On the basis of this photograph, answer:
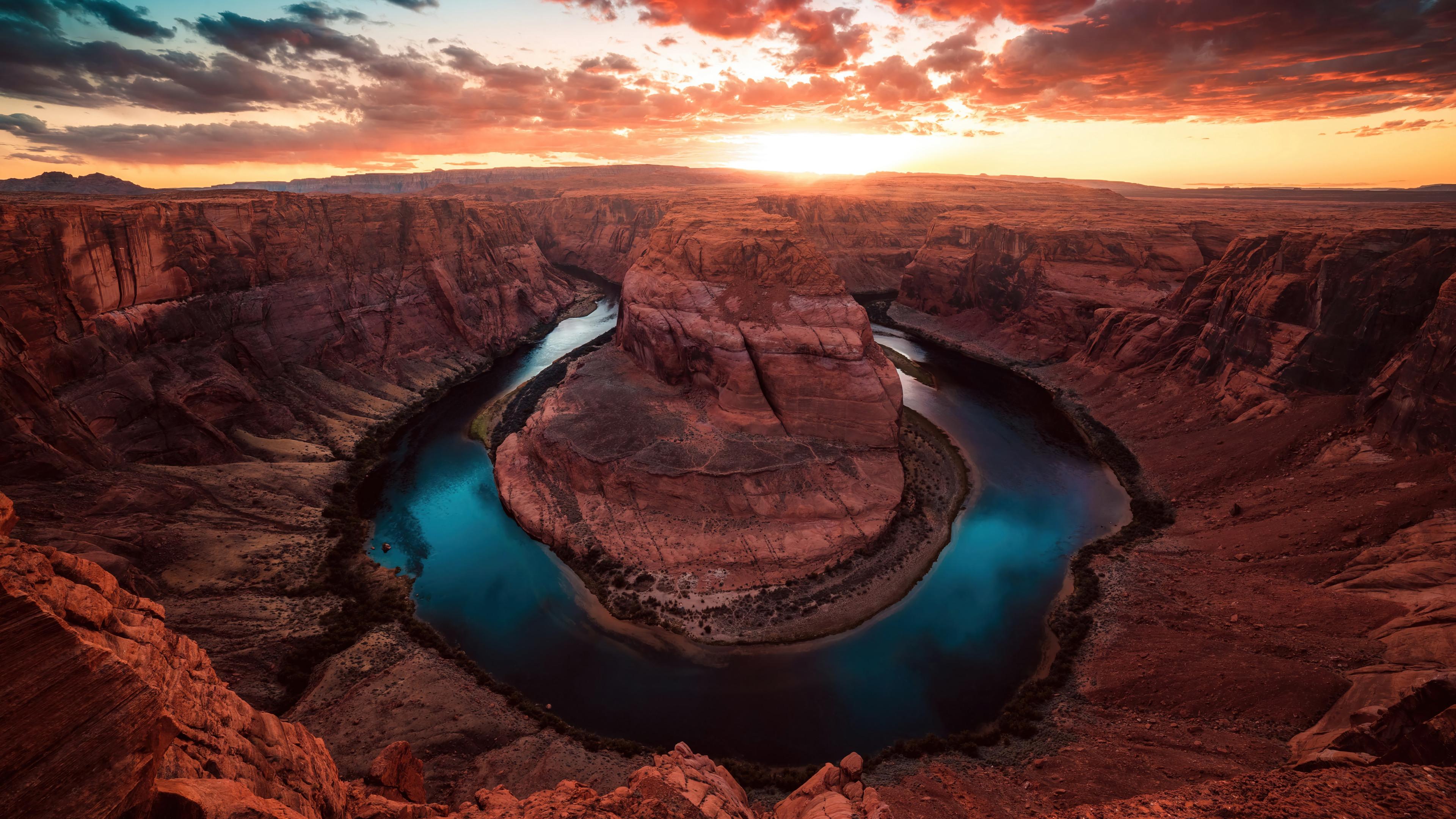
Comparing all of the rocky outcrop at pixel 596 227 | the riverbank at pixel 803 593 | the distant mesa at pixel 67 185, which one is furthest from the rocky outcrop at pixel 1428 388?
the distant mesa at pixel 67 185

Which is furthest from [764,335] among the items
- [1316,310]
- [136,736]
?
[1316,310]

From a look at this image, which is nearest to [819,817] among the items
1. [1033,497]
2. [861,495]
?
[861,495]

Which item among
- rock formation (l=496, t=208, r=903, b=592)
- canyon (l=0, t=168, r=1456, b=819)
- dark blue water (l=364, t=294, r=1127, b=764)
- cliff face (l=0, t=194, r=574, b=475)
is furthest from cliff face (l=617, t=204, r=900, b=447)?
cliff face (l=0, t=194, r=574, b=475)

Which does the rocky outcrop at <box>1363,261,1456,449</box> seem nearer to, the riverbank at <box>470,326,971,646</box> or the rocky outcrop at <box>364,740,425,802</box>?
the riverbank at <box>470,326,971,646</box>

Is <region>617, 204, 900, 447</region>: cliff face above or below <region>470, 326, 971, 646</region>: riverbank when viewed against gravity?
above

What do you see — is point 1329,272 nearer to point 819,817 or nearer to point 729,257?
point 729,257
